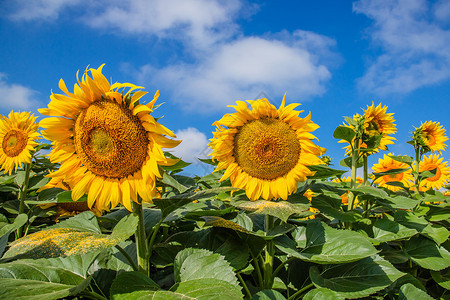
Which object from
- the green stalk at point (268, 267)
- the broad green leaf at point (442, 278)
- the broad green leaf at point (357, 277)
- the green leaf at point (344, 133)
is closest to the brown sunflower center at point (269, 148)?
the green stalk at point (268, 267)

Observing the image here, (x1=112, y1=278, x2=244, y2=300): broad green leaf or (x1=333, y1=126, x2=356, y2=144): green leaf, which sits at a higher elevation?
(x1=333, y1=126, x2=356, y2=144): green leaf

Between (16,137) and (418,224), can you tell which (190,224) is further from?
(16,137)

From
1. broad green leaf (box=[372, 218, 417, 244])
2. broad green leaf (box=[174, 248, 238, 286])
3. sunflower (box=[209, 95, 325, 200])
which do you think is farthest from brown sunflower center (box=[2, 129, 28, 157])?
broad green leaf (box=[372, 218, 417, 244])

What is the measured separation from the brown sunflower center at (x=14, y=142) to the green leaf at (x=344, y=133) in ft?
11.7

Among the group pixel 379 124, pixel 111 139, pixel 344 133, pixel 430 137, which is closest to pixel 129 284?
pixel 111 139

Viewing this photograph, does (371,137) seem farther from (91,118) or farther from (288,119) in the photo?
(91,118)

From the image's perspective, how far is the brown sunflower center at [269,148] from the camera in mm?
2537

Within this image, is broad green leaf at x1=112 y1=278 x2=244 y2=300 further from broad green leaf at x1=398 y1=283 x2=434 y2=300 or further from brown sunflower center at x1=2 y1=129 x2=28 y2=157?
brown sunflower center at x1=2 y1=129 x2=28 y2=157

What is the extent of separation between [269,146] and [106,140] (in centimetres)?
116

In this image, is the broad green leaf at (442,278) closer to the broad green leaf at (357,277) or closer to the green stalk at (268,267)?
the broad green leaf at (357,277)

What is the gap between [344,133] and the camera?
119 inches

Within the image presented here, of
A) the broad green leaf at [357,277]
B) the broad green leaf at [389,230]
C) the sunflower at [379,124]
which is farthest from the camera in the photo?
the sunflower at [379,124]

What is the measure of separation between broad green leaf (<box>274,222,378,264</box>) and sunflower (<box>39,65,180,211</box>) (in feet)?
3.04

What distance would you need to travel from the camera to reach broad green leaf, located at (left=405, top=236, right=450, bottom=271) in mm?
3115
